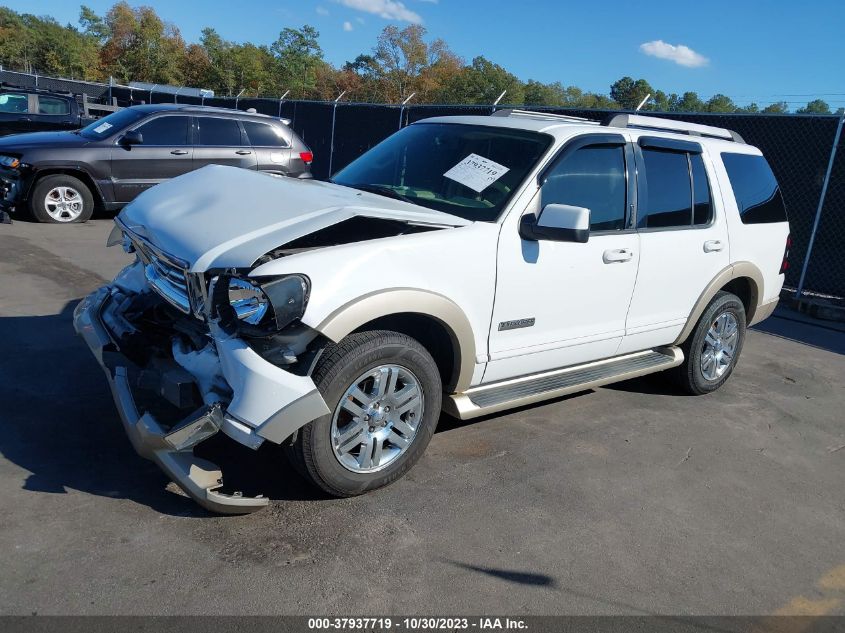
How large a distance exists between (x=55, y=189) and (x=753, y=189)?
9.07 m

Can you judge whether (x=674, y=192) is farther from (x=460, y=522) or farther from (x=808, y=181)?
(x=808, y=181)

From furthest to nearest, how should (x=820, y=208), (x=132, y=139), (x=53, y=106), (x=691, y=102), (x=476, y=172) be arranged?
(x=691, y=102)
(x=53, y=106)
(x=132, y=139)
(x=820, y=208)
(x=476, y=172)

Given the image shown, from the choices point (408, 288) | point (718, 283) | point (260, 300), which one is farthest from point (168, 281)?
point (718, 283)

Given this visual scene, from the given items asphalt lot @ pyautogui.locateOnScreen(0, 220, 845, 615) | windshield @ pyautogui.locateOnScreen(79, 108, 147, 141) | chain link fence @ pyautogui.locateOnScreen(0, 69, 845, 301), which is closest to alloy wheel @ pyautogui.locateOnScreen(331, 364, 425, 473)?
asphalt lot @ pyautogui.locateOnScreen(0, 220, 845, 615)

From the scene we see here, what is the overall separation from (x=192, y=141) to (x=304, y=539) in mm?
9138

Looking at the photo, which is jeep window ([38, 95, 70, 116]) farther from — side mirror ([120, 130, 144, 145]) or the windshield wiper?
the windshield wiper

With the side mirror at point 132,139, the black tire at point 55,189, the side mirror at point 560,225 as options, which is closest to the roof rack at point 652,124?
the side mirror at point 560,225

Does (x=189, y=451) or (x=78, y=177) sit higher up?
(x=78, y=177)

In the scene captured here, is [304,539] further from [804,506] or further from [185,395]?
[804,506]

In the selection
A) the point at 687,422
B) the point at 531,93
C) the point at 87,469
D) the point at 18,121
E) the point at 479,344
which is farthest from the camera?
the point at 531,93

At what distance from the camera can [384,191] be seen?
4520 millimetres

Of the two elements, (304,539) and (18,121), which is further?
(18,121)

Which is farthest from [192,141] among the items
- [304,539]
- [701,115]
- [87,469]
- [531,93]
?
[531,93]

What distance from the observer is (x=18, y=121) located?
12977 millimetres
